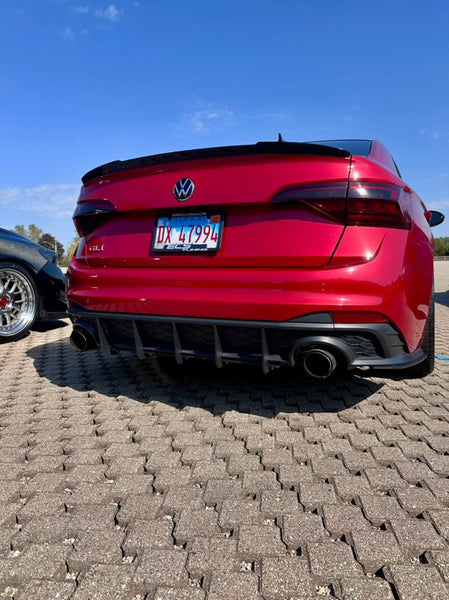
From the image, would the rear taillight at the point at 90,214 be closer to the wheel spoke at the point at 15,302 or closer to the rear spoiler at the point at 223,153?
the rear spoiler at the point at 223,153

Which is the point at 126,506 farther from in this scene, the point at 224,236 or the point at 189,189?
the point at 189,189

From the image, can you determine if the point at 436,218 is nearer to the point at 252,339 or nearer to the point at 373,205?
the point at 373,205

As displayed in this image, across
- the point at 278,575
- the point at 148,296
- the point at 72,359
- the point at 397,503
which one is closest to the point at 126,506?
the point at 278,575

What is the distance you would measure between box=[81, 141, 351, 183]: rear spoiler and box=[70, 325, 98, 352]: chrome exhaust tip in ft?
3.31

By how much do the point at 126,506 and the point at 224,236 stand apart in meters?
1.38

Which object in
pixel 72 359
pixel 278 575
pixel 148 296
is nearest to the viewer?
pixel 278 575

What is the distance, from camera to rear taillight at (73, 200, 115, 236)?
9.25 feet

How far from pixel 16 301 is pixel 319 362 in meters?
4.01

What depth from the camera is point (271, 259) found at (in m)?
2.28

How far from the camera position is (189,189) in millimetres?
2500

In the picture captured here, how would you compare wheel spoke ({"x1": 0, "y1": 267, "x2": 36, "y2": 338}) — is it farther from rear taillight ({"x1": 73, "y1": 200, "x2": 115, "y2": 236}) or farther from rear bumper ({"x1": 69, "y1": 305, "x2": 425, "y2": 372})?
rear bumper ({"x1": 69, "y1": 305, "x2": 425, "y2": 372})

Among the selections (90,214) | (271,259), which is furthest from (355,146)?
(90,214)

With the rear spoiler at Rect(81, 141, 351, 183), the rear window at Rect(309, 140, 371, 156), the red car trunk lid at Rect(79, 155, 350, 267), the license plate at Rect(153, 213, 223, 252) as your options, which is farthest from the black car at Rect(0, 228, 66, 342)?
the rear window at Rect(309, 140, 371, 156)

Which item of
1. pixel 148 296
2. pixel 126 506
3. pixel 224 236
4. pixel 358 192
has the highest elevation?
pixel 358 192
